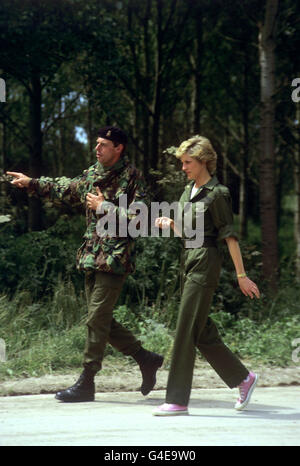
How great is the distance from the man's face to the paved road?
1901 mm

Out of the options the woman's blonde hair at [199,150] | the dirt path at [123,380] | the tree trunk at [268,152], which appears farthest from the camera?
the tree trunk at [268,152]

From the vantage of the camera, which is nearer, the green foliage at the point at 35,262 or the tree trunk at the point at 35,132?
the green foliage at the point at 35,262

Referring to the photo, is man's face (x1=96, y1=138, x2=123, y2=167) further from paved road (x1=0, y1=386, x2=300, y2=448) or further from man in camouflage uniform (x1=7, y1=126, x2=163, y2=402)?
paved road (x1=0, y1=386, x2=300, y2=448)

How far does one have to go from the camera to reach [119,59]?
500 inches

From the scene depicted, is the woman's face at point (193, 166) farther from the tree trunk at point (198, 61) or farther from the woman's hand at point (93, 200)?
the tree trunk at point (198, 61)

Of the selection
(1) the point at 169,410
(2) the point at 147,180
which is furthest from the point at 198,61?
(1) the point at 169,410

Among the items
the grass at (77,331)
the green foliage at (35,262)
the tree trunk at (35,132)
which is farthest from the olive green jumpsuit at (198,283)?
the tree trunk at (35,132)

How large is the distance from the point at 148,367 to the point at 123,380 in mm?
609

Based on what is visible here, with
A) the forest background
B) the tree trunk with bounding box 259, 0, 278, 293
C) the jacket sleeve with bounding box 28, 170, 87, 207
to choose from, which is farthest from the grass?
the jacket sleeve with bounding box 28, 170, 87, 207

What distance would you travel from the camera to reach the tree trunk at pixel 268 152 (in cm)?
1054

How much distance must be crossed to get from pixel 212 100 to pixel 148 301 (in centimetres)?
1446

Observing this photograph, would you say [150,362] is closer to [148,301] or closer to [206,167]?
[206,167]

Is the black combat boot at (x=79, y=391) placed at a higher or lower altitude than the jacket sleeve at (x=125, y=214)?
lower

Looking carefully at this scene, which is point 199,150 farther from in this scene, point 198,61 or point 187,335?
point 198,61
